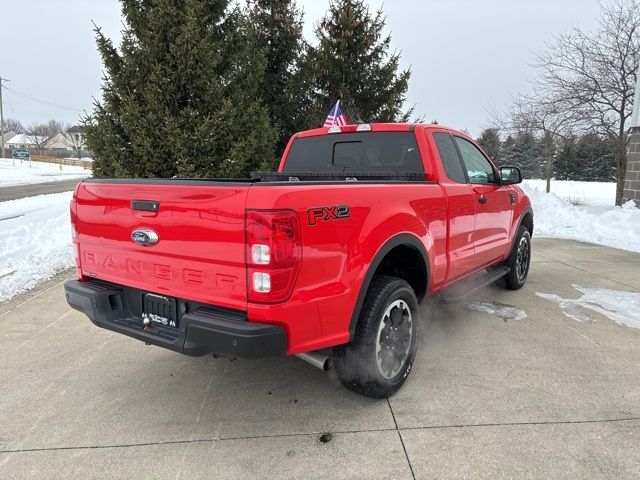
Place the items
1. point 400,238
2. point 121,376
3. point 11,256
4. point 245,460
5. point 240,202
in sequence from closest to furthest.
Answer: point 240,202 → point 245,460 → point 400,238 → point 121,376 → point 11,256

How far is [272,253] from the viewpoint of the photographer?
2146 millimetres

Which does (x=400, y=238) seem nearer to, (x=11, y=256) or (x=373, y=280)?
(x=373, y=280)

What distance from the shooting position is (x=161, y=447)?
8.23 ft

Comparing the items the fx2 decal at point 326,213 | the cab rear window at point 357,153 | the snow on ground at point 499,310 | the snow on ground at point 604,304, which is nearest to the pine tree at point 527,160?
the snow on ground at point 604,304

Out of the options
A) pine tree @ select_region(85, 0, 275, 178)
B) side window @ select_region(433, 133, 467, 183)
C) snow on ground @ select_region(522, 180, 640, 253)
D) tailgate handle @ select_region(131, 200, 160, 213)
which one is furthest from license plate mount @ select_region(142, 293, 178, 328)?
snow on ground @ select_region(522, 180, 640, 253)

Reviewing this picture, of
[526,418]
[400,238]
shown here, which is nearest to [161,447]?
[400,238]

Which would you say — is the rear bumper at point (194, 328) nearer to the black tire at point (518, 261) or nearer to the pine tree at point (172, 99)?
the black tire at point (518, 261)

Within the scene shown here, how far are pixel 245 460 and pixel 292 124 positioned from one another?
1125 centimetres

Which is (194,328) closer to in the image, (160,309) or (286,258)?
(160,309)

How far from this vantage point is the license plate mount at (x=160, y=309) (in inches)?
101

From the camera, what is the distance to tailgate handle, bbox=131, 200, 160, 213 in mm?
2490

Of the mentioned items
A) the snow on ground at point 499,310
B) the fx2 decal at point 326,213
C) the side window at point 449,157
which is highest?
the side window at point 449,157

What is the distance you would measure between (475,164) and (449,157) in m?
0.65

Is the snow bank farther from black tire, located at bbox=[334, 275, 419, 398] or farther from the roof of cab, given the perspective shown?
black tire, located at bbox=[334, 275, 419, 398]
